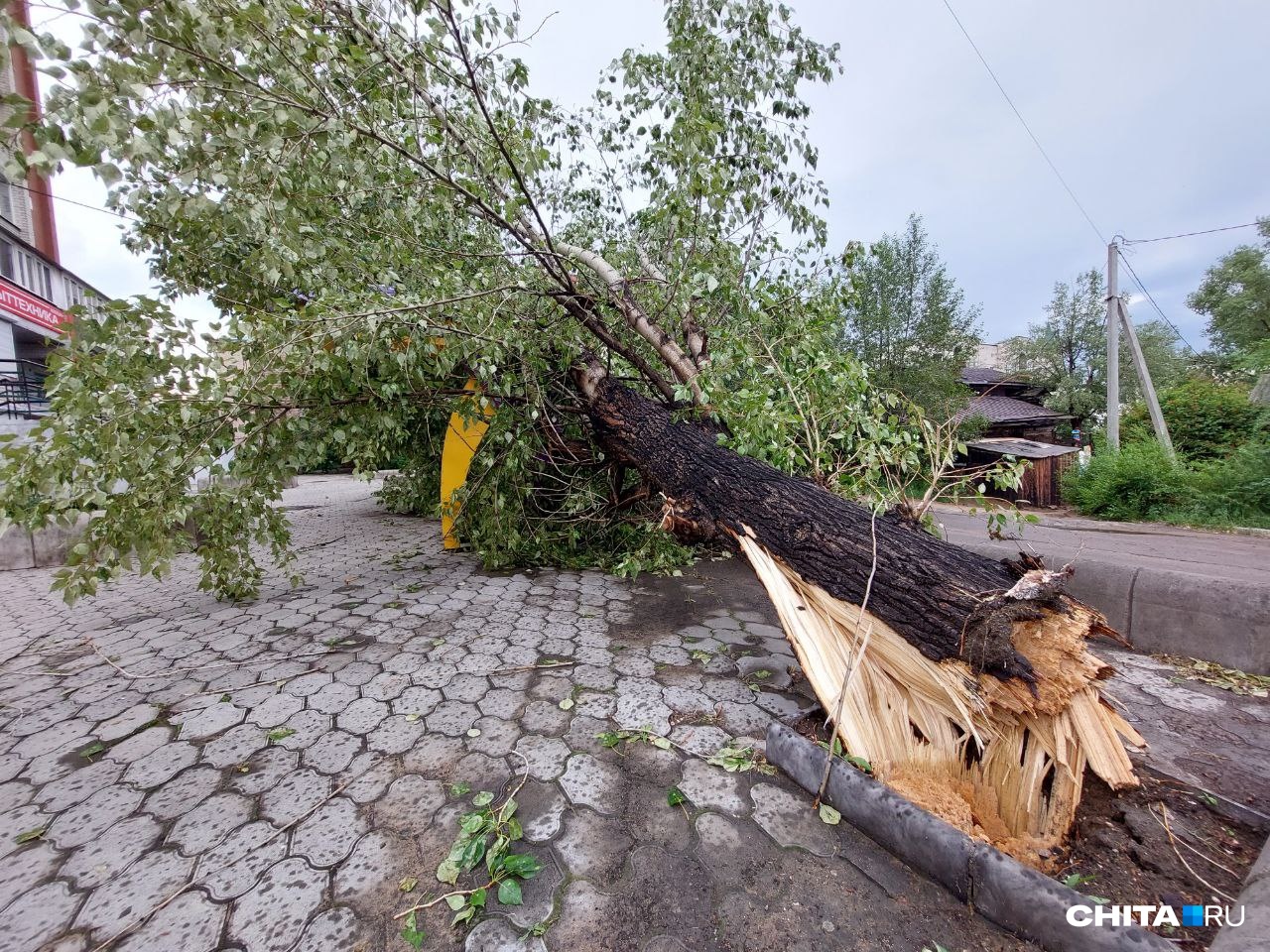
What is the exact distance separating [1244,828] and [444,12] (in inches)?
150

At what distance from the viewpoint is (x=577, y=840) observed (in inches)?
55.2

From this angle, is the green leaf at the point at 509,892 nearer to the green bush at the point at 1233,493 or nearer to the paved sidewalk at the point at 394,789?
the paved sidewalk at the point at 394,789

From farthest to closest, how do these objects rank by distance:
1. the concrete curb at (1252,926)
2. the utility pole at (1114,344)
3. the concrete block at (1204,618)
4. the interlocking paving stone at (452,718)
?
the utility pole at (1114,344) < the concrete block at (1204,618) < the interlocking paving stone at (452,718) < the concrete curb at (1252,926)

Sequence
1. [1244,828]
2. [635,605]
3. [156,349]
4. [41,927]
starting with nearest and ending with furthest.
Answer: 1. [41,927]
2. [1244,828]
3. [156,349]
4. [635,605]

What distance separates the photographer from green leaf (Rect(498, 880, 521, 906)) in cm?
119

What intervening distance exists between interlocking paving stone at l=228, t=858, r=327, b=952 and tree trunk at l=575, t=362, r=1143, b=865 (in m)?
1.50

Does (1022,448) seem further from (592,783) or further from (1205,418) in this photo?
(592,783)

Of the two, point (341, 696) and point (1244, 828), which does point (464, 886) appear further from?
point (1244, 828)

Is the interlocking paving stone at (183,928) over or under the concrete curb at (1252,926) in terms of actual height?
under

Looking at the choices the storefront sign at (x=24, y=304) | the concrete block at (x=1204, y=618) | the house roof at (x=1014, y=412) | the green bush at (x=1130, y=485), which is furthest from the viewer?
the house roof at (x=1014, y=412)

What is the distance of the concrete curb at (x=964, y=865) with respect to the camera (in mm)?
994

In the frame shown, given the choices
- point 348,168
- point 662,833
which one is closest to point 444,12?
point 348,168

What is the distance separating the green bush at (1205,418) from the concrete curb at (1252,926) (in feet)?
40.9

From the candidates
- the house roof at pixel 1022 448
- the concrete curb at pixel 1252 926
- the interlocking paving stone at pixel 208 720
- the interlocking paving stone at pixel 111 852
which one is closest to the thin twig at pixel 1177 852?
the concrete curb at pixel 1252 926
